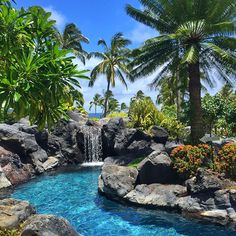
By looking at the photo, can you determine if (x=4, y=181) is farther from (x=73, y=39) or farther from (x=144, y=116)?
(x=73, y=39)

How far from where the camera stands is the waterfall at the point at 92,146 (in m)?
31.4

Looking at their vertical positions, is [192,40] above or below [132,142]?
above

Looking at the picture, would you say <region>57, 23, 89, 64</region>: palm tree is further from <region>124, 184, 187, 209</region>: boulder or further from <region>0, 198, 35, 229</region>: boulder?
<region>0, 198, 35, 229</region>: boulder

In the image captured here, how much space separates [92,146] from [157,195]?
16623 millimetres

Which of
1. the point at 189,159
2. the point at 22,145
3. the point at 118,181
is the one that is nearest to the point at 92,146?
the point at 22,145

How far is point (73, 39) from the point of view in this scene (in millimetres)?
53062

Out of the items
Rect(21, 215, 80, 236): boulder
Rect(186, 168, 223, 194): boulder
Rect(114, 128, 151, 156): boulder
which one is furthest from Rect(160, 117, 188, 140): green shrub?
Rect(21, 215, 80, 236): boulder

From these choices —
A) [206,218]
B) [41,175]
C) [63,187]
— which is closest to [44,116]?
[206,218]

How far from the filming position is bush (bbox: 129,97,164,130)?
2892cm

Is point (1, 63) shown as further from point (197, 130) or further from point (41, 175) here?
point (41, 175)

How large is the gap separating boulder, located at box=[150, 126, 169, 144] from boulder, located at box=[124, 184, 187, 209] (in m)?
11.1

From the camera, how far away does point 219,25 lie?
64.4 ft

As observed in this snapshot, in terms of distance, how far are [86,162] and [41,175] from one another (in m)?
6.92

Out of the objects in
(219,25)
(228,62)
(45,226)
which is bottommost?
(45,226)
